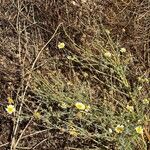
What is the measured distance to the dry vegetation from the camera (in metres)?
2.12

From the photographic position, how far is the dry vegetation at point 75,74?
2.12 m

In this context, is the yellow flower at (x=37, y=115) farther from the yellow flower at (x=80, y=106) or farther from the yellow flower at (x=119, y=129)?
the yellow flower at (x=119, y=129)

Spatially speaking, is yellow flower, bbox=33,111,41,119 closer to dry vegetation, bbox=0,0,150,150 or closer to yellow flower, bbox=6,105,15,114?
dry vegetation, bbox=0,0,150,150

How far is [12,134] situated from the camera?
2348 millimetres

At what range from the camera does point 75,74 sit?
2.41 meters

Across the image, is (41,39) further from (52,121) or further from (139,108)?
(139,108)

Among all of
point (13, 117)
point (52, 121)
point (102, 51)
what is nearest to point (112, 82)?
point (102, 51)

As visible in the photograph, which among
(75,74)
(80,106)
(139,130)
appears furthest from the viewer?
(75,74)

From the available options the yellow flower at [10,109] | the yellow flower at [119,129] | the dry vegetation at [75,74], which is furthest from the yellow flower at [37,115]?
the yellow flower at [119,129]

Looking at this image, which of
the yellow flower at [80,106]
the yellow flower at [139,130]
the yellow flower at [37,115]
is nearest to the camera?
the yellow flower at [139,130]

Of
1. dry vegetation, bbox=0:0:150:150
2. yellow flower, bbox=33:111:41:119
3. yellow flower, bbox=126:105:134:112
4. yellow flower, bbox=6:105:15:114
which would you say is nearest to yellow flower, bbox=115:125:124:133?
dry vegetation, bbox=0:0:150:150

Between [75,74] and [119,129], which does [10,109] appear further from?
[119,129]

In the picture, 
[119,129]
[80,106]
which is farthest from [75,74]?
[119,129]

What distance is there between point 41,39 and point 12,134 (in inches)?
24.2
